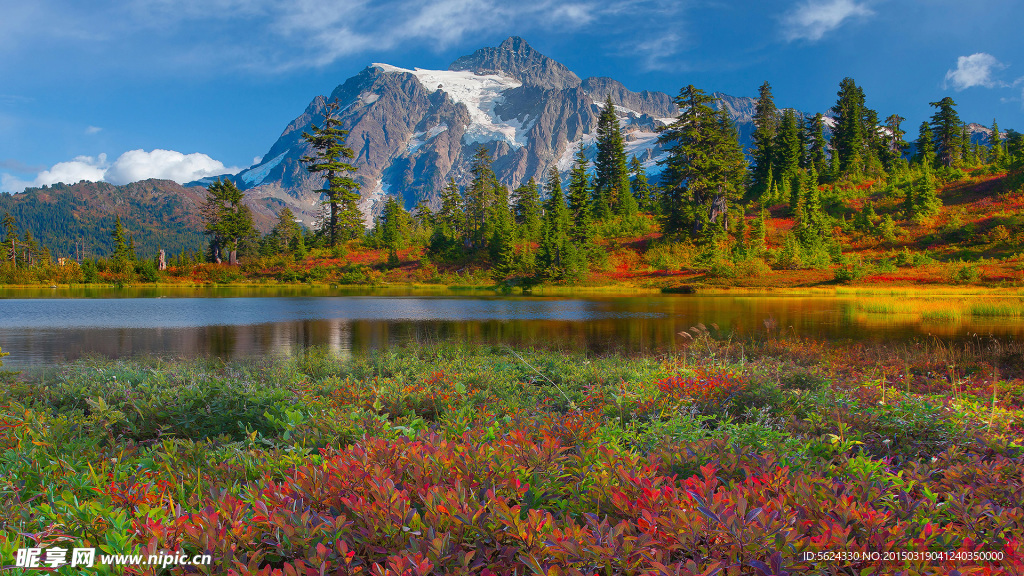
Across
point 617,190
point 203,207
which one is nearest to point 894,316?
point 617,190

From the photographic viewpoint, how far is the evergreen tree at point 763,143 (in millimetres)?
59125

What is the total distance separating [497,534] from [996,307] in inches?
1052

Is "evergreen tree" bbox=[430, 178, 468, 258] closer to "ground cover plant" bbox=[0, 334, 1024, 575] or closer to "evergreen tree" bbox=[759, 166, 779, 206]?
Result: "evergreen tree" bbox=[759, 166, 779, 206]

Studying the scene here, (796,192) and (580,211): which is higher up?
(796,192)

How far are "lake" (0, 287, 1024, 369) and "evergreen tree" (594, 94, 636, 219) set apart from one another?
102ft

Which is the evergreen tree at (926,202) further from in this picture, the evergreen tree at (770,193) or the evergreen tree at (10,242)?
the evergreen tree at (10,242)

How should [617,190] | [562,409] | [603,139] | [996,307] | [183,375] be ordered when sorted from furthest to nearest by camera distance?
[603,139] → [617,190] → [996,307] → [183,375] → [562,409]

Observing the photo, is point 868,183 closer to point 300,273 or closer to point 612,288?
point 612,288

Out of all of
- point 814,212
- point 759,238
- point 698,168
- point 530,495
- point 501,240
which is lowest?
point 530,495

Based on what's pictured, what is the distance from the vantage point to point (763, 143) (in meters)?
59.7

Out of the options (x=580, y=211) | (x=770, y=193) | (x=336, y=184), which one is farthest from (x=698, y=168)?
(x=336, y=184)

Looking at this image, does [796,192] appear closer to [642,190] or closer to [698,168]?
[698,168]

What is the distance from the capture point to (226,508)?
1.94 meters

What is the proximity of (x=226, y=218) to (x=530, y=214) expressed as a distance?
39.2m
